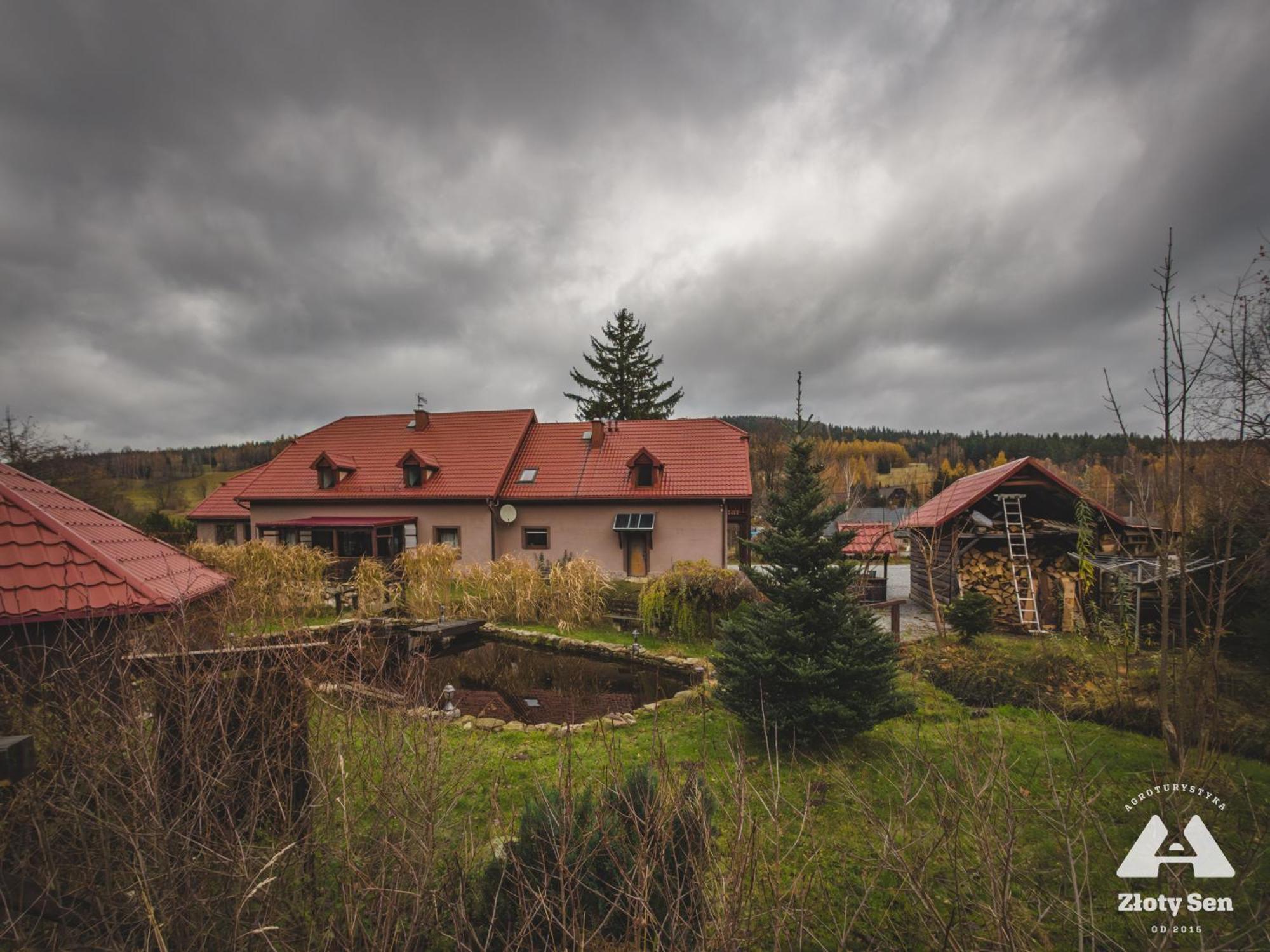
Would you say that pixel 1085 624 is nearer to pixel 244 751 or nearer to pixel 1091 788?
pixel 1091 788

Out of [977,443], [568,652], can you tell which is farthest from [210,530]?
[977,443]

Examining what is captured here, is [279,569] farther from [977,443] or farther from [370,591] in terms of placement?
[977,443]

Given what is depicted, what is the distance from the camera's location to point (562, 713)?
303 inches

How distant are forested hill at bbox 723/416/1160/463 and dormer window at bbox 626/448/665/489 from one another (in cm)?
2637

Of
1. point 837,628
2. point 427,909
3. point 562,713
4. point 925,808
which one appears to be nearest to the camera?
point 427,909

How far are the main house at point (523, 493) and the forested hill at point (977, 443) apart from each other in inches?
998

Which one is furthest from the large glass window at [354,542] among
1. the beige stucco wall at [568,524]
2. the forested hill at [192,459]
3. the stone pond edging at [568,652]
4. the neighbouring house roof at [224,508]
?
the forested hill at [192,459]

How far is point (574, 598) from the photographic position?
12.2m

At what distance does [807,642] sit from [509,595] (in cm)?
862

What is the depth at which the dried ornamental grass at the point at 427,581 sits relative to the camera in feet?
41.4

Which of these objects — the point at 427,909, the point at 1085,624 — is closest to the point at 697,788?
the point at 427,909

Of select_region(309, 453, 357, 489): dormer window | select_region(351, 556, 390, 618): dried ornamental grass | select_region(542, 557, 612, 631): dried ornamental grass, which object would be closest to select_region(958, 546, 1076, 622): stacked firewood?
select_region(542, 557, 612, 631): dried ornamental grass

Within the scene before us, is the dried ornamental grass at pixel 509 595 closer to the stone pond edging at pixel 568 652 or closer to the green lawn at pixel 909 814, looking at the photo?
the stone pond edging at pixel 568 652

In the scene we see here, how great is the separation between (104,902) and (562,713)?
18.1ft
